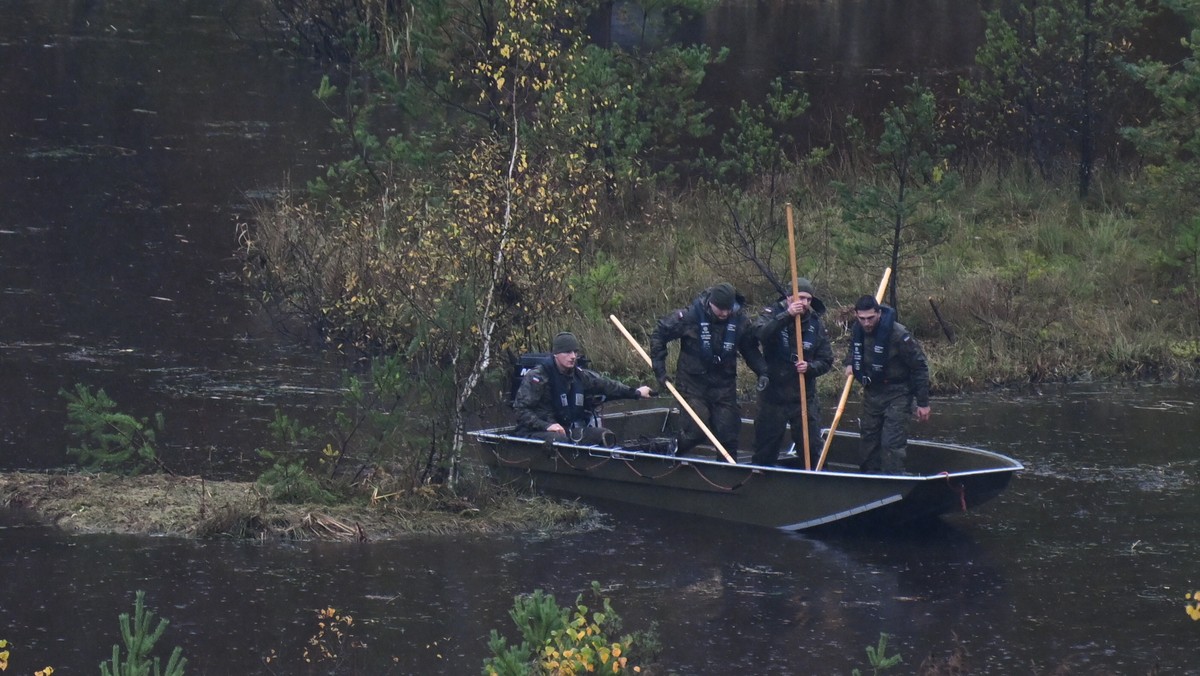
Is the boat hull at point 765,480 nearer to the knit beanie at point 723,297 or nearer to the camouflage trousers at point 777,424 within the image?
the camouflage trousers at point 777,424

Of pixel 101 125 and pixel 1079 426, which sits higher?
pixel 101 125

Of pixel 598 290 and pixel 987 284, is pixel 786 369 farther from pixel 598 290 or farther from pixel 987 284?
pixel 987 284

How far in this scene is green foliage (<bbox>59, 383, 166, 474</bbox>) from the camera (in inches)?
494

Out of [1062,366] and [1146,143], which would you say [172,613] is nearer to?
[1062,366]

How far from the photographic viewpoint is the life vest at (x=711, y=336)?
13.5 metres

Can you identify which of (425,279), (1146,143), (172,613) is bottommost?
(172,613)

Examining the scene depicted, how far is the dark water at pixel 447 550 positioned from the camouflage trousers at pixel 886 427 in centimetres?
61

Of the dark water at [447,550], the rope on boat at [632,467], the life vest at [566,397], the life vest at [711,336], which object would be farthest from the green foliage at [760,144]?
the rope on boat at [632,467]

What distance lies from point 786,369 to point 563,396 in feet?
5.61

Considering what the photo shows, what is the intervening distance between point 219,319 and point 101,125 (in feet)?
34.5

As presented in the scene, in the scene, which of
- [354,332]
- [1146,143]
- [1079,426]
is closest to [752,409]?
[1079,426]

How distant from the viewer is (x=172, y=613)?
10977 millimetres

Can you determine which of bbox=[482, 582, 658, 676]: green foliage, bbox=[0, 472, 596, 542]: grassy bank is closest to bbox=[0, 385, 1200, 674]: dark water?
bbox=[0, 472, 596, 542]: grassy bank

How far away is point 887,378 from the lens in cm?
1306
